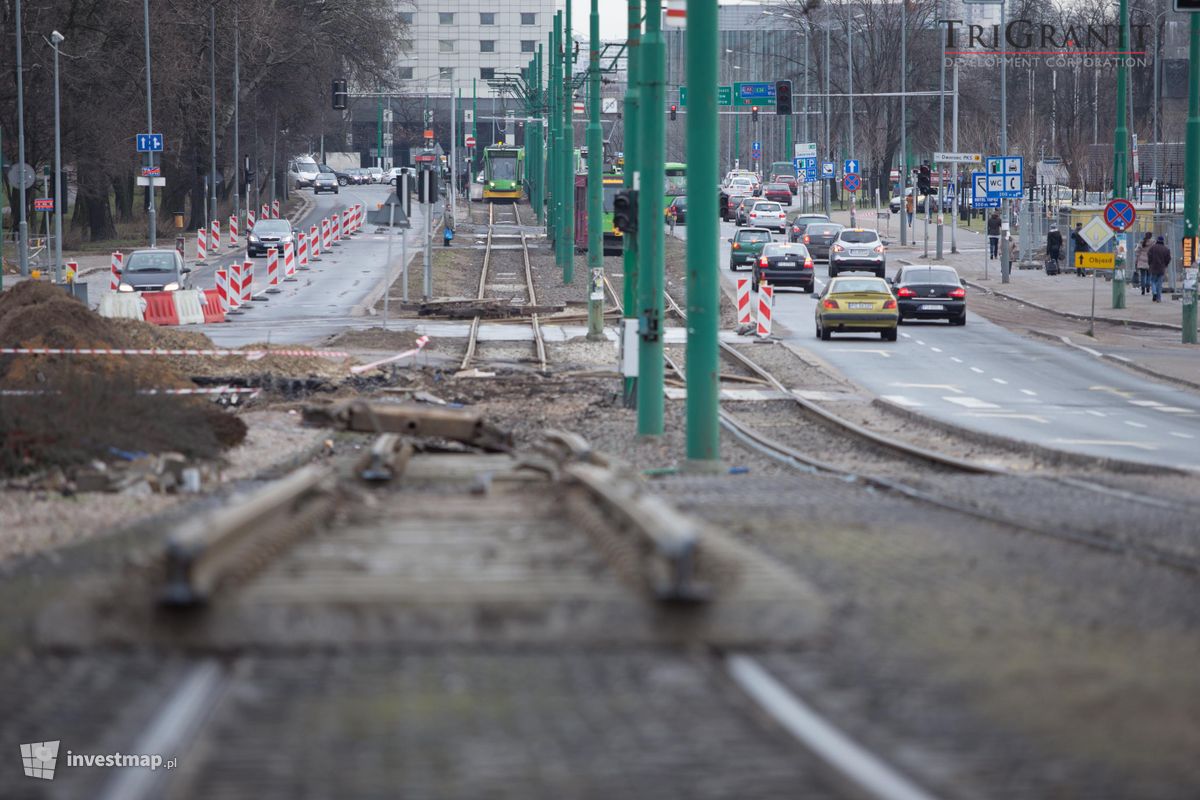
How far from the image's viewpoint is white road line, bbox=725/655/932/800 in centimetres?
559

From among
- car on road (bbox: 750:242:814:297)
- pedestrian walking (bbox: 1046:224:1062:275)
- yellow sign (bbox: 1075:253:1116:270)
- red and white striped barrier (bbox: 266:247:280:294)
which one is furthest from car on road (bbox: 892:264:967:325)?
pedestrian walking (bbox: 1046:224:1062:275)

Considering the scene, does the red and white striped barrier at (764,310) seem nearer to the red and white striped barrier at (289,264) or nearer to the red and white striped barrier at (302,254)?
the red and white striped barrier at (289,264)

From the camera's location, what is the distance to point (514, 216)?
105 metres

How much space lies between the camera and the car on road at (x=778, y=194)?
110 m

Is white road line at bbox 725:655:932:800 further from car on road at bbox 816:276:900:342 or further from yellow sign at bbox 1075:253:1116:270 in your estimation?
yellow sign at bbox 1075:253:1116:270

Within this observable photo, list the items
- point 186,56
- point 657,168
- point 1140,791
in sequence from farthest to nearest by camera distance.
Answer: point 186,56 < point 657,168 < point 1140,791

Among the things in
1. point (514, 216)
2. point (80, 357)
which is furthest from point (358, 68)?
point (80, 357)

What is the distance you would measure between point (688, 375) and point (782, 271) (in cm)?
3659

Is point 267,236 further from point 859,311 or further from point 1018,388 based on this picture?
point 1018,388

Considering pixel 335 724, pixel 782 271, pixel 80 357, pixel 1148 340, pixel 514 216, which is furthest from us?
pixel 514 216

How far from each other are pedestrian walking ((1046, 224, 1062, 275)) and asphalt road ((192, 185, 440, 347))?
73.0ft

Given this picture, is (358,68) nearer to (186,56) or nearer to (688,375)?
(186,56)

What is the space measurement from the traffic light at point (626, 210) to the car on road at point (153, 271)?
24.4 metres

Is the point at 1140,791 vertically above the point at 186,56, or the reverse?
the point at 186,56
